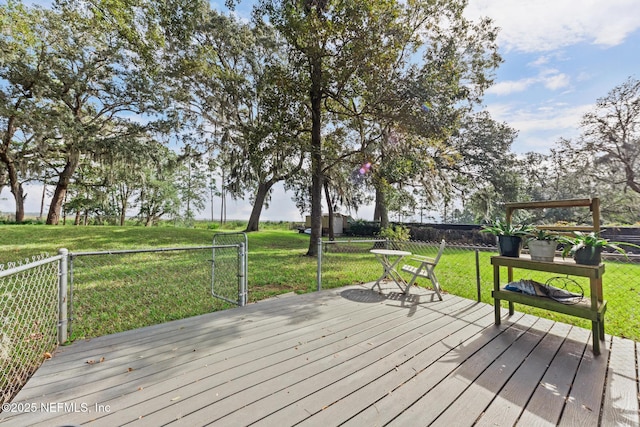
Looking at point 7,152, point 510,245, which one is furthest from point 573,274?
point 7,152

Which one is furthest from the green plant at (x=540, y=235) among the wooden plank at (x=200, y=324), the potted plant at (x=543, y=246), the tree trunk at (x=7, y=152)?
the tree trunk at (x=7, y=152)

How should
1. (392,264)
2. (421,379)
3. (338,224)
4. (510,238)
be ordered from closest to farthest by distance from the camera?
(421,379), (510,238), (392,264), (338,224)

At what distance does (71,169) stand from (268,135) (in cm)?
998

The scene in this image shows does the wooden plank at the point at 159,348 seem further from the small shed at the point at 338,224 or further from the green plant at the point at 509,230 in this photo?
the small shed at the point at 338,224

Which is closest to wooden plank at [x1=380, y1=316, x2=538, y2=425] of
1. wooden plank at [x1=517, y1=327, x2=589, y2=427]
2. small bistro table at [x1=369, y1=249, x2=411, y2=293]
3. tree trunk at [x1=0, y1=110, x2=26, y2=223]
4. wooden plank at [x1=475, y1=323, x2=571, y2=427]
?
wooden plank at [x1=475, y1=323, x2=571, y2=427]

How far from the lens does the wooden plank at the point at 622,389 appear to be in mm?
1492

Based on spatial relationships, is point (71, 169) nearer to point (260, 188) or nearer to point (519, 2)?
point (260, 188)

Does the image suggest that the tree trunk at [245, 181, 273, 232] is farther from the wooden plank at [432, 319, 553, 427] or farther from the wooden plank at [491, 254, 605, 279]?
the wooden plank at [432, 319, 553, 427]

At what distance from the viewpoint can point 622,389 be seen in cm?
175

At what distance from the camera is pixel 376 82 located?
673 cm

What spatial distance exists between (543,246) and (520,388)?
133cm

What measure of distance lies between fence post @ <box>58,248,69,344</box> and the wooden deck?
0.19 m

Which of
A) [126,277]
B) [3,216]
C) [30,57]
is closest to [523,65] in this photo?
[126,277]

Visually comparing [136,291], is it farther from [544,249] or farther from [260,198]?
[260,198]
